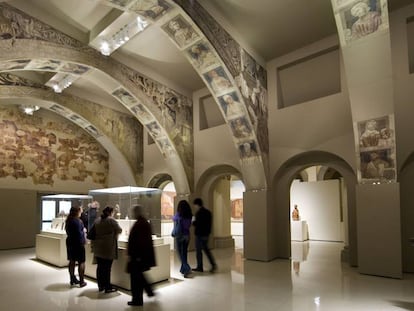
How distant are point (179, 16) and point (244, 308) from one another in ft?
21.0

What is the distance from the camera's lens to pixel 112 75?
10.1 metres

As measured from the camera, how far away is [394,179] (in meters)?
7.18

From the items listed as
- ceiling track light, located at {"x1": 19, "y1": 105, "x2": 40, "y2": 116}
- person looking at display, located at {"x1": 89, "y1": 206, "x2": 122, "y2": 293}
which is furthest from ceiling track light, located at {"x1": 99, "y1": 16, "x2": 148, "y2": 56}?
ceiling track light, located at {"x1": 19, "y1": 105, "x2": 40, "y2": 116}

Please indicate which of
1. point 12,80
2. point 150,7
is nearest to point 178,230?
point 150,7

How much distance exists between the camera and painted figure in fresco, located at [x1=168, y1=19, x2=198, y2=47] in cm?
753

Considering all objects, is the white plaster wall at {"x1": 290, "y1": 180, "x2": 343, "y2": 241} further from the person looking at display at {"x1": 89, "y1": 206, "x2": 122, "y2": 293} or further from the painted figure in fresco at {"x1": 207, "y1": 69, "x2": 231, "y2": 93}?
the person looking at display at {"x1": 89, "y1": 206, "x2": 122, "y2": 293}

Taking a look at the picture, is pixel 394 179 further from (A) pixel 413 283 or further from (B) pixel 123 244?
(B) pixel 123 244

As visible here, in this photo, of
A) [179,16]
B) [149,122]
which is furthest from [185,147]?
[179,16]

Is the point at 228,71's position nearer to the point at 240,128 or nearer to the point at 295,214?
the point at 240,128

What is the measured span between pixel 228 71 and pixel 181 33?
1.67m

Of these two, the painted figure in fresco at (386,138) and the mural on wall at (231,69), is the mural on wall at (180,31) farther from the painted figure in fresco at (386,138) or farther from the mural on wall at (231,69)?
the painted figure in fresco at (386,138)

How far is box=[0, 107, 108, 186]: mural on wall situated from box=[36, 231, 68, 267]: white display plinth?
487cm

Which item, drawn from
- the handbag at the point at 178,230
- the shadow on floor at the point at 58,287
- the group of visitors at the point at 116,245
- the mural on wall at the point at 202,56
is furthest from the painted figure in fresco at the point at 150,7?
the shadow on floor at the point at 58,287

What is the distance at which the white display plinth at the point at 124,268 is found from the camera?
6.45 m
